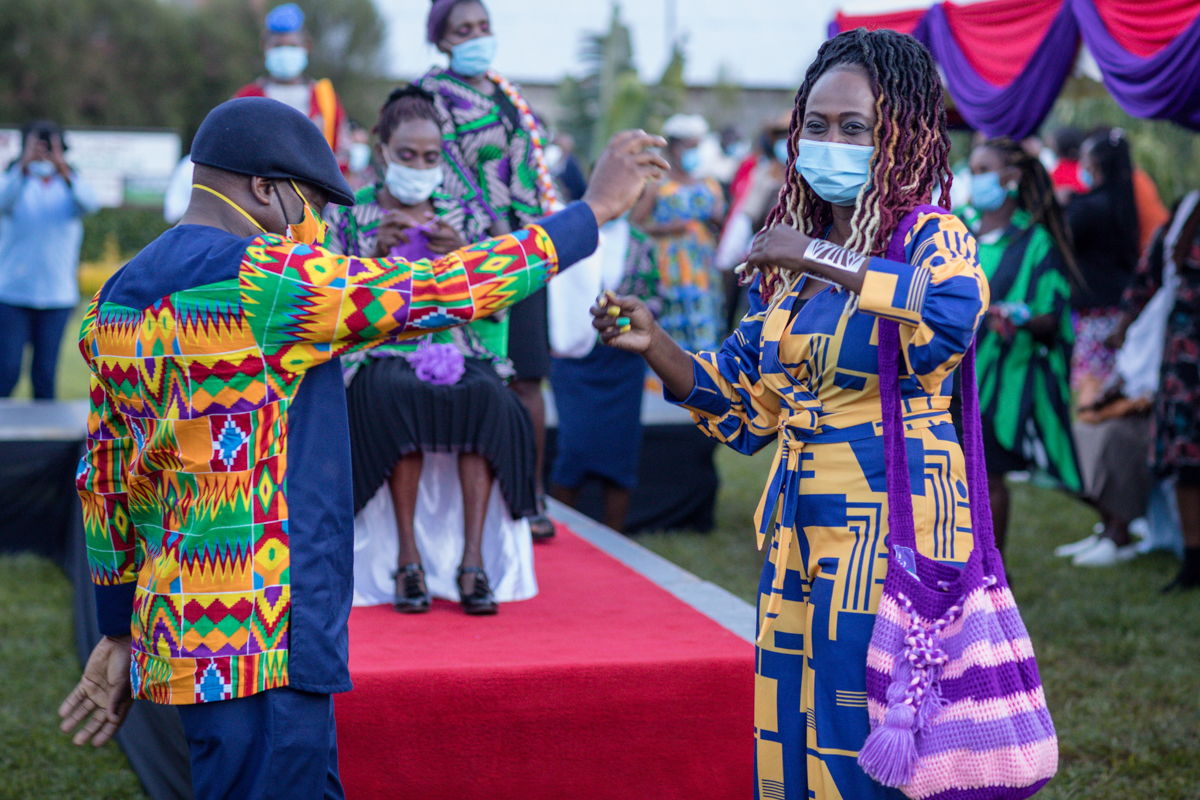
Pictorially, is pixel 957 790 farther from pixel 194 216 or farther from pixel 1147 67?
pixel 1147 67

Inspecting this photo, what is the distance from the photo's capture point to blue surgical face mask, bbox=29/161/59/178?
8359 mm

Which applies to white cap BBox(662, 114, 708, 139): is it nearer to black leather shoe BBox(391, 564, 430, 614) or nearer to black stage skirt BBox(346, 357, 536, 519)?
black stage skirt BBox(346, 357, 536, 519)

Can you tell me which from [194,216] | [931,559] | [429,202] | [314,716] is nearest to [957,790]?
[931,559]

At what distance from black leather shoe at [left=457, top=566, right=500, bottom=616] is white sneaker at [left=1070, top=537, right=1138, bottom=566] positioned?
426 centimetres

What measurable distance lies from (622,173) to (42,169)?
739 cm

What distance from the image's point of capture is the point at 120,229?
23578 millimetres

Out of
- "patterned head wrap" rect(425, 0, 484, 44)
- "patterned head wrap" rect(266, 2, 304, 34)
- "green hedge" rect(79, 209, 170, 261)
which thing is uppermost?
"patterned head wrap" rect(266, 2, 304, 34)

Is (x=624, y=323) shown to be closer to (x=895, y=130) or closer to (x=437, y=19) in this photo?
(x=895, y=130)

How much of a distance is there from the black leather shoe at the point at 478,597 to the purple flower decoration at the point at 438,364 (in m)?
0.63

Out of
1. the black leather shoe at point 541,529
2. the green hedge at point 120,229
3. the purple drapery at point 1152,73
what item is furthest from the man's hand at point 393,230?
the green hedge at point 120,229

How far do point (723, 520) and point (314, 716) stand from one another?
6.01 m

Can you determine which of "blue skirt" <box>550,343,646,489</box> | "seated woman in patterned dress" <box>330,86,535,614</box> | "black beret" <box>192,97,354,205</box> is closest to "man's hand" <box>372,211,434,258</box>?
"seated woman in patterned dress" <box>330,86,535,614</box>

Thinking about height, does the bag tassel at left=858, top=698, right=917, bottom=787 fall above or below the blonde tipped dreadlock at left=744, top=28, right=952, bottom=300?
below

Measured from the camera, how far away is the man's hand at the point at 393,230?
153 inches
